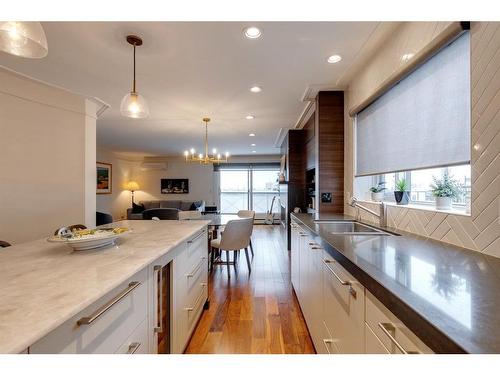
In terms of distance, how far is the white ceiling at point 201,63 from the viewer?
5.82 ft

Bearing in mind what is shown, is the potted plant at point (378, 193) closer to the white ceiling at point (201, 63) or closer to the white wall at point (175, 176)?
the white ceiling at point (201, 63)

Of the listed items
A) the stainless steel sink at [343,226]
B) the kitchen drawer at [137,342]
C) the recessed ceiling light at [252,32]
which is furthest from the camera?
the stainless steel sink at [343,226]

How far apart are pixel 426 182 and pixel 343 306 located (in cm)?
127

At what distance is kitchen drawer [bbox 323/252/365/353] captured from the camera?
3.13ft

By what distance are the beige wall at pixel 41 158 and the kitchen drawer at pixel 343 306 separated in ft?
10.8

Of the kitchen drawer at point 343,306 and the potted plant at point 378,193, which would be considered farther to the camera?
the potted plant at point 378,193

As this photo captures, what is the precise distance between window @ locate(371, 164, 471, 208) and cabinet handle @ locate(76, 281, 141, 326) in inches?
69.8

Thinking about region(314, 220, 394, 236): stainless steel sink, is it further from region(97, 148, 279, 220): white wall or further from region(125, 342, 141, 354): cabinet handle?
region(97, 148, 279, 220): white wall

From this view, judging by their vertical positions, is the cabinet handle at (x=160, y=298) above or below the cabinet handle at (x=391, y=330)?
below

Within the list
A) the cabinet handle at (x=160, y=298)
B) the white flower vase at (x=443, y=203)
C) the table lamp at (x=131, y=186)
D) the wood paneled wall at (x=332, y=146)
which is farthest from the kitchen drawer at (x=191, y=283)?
the table lamp at (x=131, y=186)

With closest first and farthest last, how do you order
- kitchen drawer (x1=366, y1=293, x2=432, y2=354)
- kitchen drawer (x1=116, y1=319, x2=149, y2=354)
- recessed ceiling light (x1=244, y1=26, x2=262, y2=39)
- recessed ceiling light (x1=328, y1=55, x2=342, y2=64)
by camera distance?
kitchen drawer (x1=366, y1=293, x2=432, y2=354) → kitchen drawer (x1=116, y1=319, x2=149, y2=354) → recessed ceiling light (x1=244, y1=26, x2=262, y2=39) → recessed ceiling light (x1=328, y1=55, x2=342, y2=64)

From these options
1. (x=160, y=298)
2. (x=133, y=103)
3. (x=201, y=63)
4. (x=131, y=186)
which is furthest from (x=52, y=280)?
(x=131, y=186)

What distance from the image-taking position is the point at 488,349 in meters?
0.45

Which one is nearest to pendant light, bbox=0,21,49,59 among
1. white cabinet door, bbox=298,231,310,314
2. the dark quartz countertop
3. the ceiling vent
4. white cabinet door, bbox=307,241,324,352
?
the dark quartz countertop
